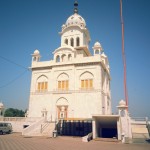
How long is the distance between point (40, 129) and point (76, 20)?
25.0 meters

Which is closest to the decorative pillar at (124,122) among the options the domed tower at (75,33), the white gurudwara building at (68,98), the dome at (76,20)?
the white gurudwara building at (68,98)

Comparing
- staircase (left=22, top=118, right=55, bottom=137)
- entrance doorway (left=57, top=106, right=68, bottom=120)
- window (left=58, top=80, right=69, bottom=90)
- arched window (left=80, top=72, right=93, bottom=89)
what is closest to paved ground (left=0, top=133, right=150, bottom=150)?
staircase (left=22, top=118, right=55, bottom=137)

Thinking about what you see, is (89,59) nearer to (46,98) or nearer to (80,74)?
(80,74)

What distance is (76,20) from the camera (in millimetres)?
38031

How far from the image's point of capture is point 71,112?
90.3ft

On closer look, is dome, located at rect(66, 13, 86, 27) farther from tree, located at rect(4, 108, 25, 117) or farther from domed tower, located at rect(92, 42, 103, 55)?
tree, located at rect(4, 108, 25, 117)

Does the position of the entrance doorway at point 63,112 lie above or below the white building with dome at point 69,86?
below

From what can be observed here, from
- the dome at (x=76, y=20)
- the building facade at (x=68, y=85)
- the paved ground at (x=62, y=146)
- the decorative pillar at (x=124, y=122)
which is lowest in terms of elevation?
the paved ground at (x=62, y=146)

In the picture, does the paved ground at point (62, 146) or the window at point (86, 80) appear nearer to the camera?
the paved ground at point (62, 146)

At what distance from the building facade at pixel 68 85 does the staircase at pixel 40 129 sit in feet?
7.62

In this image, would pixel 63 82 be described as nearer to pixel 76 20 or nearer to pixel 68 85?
pixel 68 85

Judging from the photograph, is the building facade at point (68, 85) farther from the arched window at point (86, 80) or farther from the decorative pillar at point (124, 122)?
the decorative pillar at point (124, 122)

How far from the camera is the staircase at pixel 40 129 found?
912 inches

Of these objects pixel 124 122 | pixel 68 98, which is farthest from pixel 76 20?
pixel 124 122
